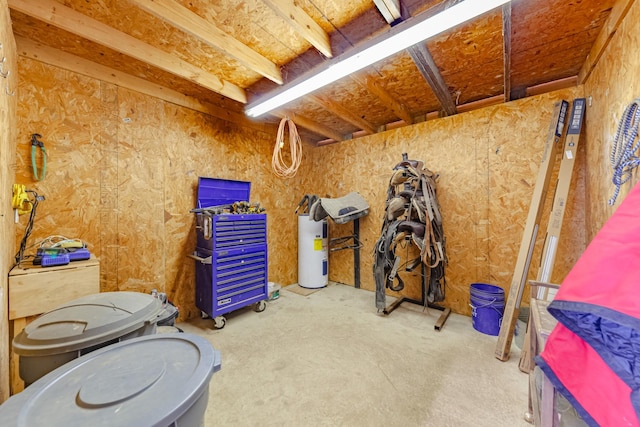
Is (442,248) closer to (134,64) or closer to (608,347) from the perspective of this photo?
(608,347)

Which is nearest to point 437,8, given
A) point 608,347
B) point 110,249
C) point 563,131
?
point 608,347

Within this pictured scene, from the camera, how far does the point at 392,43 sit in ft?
5.31

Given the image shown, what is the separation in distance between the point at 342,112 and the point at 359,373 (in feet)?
9.47

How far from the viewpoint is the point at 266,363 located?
198 cm

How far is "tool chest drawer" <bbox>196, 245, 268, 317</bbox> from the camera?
100.0 inches

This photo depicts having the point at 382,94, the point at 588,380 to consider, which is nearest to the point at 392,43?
the point at 382,94

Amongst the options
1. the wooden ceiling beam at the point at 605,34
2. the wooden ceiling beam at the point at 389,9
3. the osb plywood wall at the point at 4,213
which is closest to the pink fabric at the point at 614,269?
the wooden ceiling beam at the point at 389,9

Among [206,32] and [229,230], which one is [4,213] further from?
[206,32]

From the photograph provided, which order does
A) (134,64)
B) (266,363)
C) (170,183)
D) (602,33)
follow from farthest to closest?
(170,183)
(134,64)
(266,363)
(602,33)

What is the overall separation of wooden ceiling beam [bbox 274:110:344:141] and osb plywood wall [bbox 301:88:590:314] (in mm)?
721

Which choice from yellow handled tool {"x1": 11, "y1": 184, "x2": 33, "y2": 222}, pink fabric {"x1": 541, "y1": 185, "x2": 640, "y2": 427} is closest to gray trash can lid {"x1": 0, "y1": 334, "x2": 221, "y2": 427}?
pink fabric {"x1": 541, "y1": 185, "x2": 640, "y2": 427}

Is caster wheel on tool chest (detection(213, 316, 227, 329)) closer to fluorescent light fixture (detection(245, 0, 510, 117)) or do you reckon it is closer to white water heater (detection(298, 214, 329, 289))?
white water heater (detection(298, 214, 329, 289))

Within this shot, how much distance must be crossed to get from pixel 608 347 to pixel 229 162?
3470 mm

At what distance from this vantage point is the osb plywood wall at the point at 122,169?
6.63 feet
